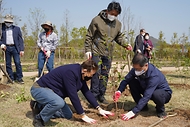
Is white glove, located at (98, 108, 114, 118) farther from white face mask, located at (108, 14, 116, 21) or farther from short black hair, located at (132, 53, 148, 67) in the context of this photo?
white face mask, located at (108, 14, 116, 21)

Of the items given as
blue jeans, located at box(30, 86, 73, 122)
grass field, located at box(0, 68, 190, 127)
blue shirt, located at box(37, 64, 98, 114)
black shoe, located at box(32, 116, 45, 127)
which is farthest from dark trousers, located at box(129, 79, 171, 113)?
black shoe, located at box(32, 116, 45, 127)

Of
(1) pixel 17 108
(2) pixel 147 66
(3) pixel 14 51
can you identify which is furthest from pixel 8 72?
(2) pixel 147 66

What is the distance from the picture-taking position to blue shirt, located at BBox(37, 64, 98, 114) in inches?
128

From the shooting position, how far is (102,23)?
14.4 ft

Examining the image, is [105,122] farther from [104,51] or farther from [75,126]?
[104,51]

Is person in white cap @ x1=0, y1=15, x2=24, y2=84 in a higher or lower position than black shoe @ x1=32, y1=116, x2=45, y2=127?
higher

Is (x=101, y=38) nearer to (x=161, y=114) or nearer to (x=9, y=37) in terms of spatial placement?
(x=161, y=114)

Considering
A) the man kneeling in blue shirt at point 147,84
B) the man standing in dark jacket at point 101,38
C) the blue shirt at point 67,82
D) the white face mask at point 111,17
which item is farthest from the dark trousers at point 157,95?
the white face mask at point 111,17

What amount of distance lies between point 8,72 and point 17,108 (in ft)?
10.1

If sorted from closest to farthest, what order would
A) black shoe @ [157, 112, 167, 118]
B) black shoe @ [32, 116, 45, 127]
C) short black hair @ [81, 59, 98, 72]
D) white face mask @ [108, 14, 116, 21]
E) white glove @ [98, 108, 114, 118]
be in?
short black hair @ [81, 59, 98, 72] → black shoe @ [32, 116, 45, 127] → white glove @ [98, 108, 114, 118] → black shoe @ [157, 112, 167, 118] → white face mask @ [108, 14, 116, 21]

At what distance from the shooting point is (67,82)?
3.24 metres

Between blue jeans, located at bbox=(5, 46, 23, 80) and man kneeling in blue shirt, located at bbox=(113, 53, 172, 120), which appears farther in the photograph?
blue jeans, located at bbox=(5, 46, 23, 80)

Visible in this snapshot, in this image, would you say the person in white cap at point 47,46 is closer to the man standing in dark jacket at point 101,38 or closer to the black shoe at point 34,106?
the man standing in dark jacket at point 101,38

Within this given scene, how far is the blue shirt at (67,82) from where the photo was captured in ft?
10.7
